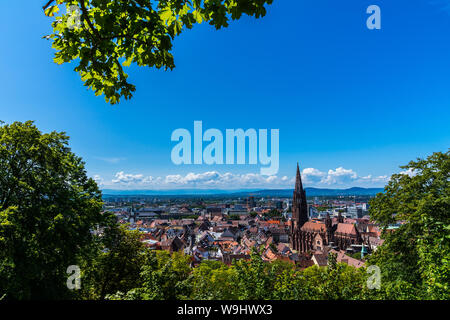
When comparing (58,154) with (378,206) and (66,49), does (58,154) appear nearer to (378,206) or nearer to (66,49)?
(66,49)

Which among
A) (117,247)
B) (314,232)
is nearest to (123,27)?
(117,247)

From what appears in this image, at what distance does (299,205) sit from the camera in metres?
80.8

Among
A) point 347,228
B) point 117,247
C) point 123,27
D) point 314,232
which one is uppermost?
point 123,27

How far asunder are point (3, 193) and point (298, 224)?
261 ft

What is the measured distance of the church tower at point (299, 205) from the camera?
79438mm

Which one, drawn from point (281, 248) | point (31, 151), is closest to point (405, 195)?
point (31, 151)

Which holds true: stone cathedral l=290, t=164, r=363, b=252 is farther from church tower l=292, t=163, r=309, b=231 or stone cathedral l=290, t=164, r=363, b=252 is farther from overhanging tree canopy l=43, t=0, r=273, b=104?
overhanging tree canopy l=43, t=0, r=273, b=104

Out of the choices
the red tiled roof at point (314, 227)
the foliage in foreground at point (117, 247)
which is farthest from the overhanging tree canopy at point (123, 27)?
the red tiled roof at point (314, 227)

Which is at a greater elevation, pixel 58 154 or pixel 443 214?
pixel 58 154

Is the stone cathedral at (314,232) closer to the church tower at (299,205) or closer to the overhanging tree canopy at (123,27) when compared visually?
the church tower at (299,205)

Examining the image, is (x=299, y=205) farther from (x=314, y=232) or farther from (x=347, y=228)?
(x=347, y=228)

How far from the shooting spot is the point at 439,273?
231 inches

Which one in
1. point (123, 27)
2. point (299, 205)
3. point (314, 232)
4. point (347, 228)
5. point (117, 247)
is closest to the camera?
point (123, 27)
